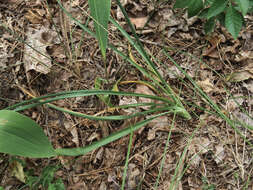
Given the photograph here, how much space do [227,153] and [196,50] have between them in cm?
48

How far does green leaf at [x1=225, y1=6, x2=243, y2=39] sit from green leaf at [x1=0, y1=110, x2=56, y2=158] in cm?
74

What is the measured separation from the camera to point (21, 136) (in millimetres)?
634

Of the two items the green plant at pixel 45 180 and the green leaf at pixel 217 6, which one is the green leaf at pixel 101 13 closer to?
the green leaf at pixel 217 6

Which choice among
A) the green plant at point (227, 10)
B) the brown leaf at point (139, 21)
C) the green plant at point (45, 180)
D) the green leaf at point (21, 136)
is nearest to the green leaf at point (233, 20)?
the green plant at point (227, 10)

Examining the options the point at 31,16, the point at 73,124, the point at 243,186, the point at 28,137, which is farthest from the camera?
the point at 31,16

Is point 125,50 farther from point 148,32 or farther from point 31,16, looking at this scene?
point 31,16

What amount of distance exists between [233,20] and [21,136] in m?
0.80

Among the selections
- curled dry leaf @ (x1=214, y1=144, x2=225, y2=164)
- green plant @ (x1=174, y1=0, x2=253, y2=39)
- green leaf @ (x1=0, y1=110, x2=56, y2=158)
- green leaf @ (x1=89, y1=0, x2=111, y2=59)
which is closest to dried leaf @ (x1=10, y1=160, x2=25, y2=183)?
green leaf @ (x1=0, y1=110, x2=56, y2=158)

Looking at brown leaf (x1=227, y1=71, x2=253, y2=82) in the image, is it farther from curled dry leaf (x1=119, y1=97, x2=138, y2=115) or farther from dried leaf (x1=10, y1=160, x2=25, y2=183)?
dried leaf (x1=10, y1=160, x2=25, y2=183)

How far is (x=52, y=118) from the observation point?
1.04 m

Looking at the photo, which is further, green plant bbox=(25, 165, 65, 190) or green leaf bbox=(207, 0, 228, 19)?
green plant bbox=(25, 165, 65, 190)

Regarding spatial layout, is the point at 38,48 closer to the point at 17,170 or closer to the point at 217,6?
the point at 17,170

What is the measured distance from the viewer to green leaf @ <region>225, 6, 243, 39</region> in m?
0.83

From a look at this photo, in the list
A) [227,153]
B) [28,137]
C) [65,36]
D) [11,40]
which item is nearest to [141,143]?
[227,153]
